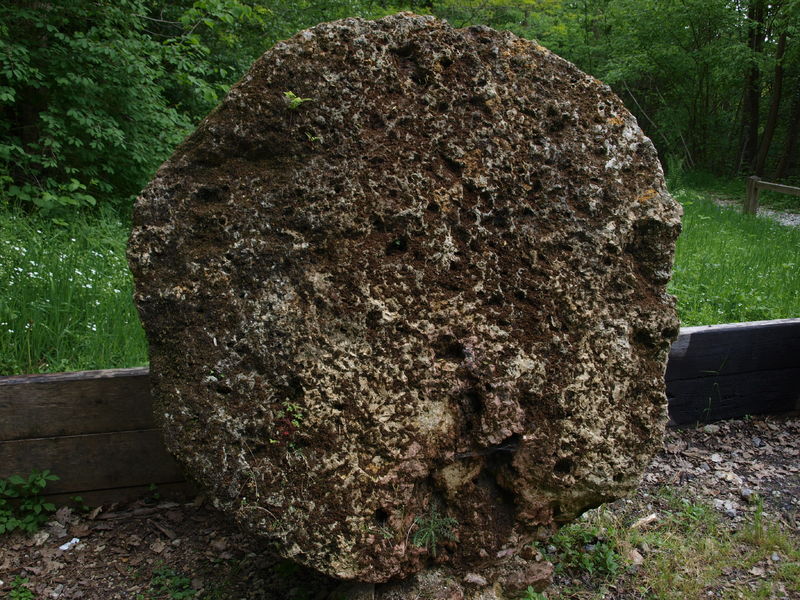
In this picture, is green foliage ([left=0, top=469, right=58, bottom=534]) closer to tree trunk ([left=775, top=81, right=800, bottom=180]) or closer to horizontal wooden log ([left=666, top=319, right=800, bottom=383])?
horizontal wooden log ([left=666, top=319, right=800, bottom=383])

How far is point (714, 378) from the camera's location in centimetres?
357

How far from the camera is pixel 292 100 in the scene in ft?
6.66

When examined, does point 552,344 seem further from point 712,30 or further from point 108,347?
point 712,30

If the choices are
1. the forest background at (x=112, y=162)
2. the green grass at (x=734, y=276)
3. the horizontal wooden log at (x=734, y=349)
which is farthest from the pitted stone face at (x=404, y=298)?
the green grass at (x=734, y=276)

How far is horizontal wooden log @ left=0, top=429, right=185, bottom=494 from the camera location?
2.68 m

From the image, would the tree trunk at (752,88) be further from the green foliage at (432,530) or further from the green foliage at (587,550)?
the green foliage at (432,530)

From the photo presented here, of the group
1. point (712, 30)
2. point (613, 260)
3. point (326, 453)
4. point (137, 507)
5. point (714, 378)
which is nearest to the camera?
point (326, 453)

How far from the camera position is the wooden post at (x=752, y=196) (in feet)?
32.6

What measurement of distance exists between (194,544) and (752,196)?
33.7 feet

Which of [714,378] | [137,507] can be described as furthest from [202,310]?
[714,378]

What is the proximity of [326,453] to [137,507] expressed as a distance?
141 centimetres

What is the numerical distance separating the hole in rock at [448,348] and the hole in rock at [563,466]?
1.69ft

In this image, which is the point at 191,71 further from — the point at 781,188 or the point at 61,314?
the point at 781,188

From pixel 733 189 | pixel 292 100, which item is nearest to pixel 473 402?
pixel 292 100
